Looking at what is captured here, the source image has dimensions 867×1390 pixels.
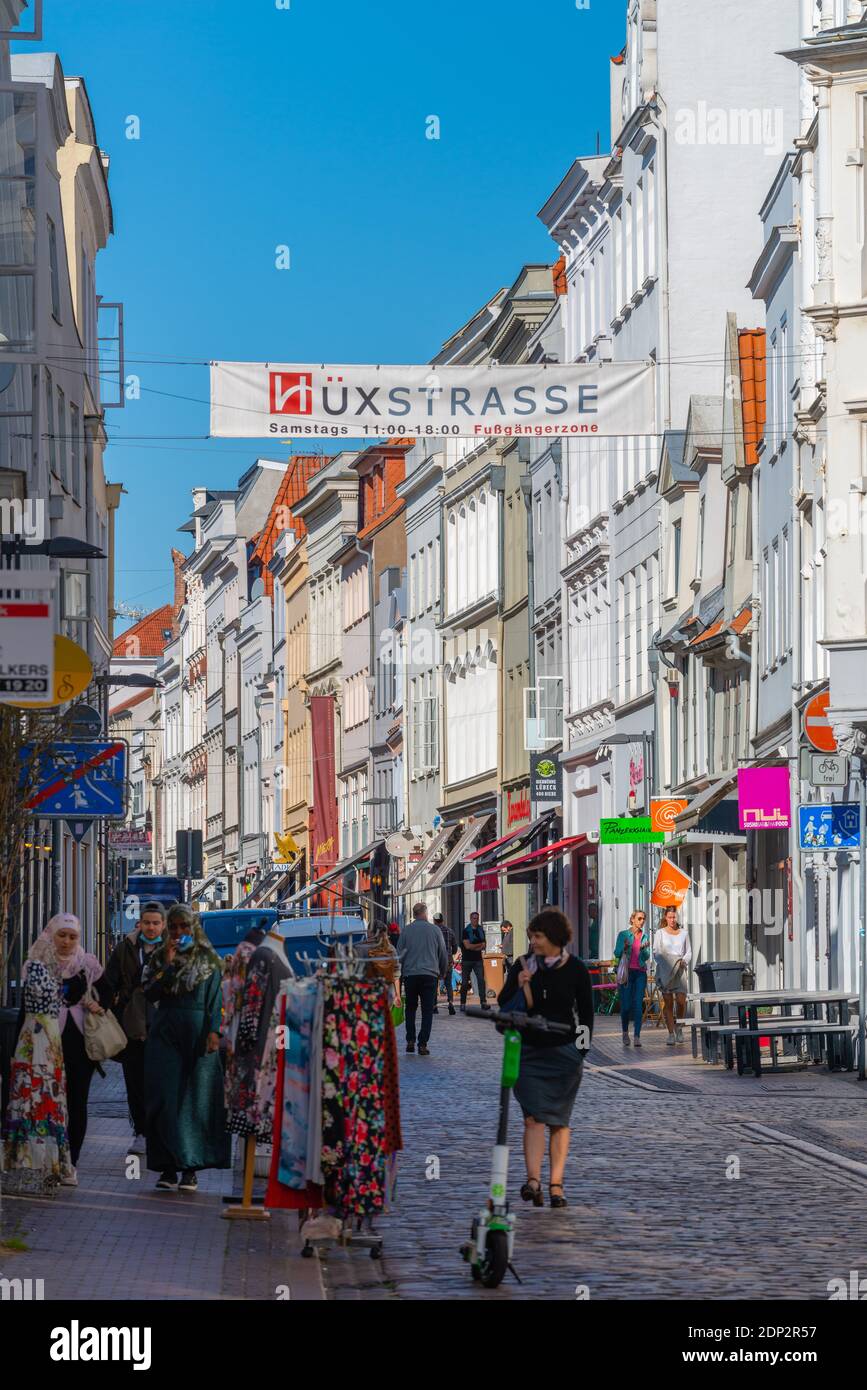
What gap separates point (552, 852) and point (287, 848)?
132ft

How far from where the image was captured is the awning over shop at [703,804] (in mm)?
37438

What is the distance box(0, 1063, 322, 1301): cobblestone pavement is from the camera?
35.2 ft

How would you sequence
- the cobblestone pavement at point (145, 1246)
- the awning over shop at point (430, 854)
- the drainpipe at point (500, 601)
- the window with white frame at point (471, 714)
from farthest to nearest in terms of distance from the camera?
1. the awning over shop at point (430, 854)
2. the window with white frame at point (471, 714)
3. the drainpipe at point (500, 601)
4. the cobblestone pavement at point (145, 1246)

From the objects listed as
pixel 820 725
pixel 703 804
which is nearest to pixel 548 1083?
pixel 820 725

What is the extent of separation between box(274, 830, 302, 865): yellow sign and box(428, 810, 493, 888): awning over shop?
76.6 feet

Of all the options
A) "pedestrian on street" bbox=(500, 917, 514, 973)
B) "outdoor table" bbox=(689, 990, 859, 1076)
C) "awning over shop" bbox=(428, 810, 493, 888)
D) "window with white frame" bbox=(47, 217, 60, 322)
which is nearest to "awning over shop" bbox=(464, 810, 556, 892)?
"pedestrian on street" bbox=(500, 917, 514, 973)

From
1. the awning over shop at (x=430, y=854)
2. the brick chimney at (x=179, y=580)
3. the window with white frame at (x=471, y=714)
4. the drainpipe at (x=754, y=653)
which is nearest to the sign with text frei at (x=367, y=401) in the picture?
the drainpipe at (x=754, y=653)

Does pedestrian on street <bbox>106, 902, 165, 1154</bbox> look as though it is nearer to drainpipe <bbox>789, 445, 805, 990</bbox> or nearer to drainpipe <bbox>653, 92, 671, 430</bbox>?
drainpipe <bbox>789, 445, 805, 990</bbox>

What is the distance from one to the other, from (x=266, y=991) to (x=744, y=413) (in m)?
28.2

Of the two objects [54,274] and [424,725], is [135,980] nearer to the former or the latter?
[54,274]

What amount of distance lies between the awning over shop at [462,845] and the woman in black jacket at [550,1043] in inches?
2016

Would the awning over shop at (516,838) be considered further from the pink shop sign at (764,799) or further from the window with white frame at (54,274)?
the pink shop sign at (764,799)

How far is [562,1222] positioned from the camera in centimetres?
1371
